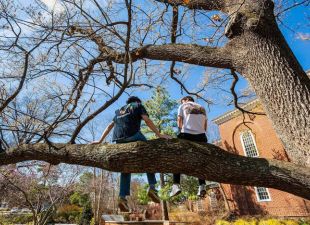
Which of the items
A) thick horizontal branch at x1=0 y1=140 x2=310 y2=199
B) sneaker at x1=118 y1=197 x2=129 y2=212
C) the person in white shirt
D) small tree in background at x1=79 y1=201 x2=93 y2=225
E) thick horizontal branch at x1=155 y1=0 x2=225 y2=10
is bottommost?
sneaker at x1=118 y1=197 x2=129 y2=212

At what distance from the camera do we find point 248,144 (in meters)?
22.8

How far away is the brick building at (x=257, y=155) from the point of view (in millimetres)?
18875

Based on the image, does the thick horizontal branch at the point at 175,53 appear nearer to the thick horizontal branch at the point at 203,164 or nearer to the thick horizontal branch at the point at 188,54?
the thick horizontal branch at the point at 188,54

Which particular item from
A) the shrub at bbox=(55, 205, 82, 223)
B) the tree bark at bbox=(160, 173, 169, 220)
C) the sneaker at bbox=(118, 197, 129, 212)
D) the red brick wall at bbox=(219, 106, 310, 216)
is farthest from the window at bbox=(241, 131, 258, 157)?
the shrub at bbox=(55, 205, 82, 223)

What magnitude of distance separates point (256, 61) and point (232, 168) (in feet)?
5.44

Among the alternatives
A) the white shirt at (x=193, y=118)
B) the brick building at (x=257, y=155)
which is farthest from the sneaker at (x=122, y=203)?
the brick building at (x=257, y=155)

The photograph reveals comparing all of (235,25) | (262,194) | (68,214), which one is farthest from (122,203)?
(68,214)

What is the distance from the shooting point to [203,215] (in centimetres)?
2019

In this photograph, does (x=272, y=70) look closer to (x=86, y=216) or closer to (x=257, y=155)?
(x=257, y=155)

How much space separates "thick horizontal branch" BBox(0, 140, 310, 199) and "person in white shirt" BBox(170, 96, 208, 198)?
1.05 meters

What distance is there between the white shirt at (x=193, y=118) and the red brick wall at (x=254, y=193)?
14663 millimetres

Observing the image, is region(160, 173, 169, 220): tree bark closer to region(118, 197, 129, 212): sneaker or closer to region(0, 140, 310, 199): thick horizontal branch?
region(118, 197, 129, 212): sneaker

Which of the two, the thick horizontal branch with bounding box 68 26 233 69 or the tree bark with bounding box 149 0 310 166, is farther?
the thick horizontal branch with bounding box 68 26 233 69

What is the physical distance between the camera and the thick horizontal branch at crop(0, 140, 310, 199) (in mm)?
2898
